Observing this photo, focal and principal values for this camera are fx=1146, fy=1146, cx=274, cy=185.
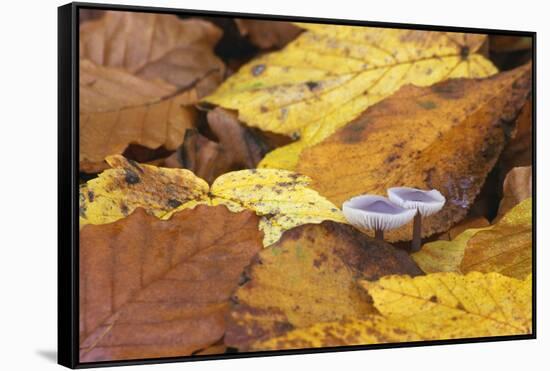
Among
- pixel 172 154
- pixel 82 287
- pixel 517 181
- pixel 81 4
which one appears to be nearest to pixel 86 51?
pixel 81 4

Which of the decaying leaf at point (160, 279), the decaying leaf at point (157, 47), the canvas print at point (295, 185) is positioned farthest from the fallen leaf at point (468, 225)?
the decaying leaf at point (157, 47)

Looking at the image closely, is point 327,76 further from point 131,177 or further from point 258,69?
point 131,177

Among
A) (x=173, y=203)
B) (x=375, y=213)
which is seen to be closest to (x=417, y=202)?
(x=375, y=213)

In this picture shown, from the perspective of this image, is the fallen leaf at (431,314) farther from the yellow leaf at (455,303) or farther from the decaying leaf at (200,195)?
the decaying leaf at (200,195)

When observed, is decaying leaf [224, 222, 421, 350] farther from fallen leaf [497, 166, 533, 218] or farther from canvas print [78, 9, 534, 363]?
fallen leaf [497, 166, 533, 218]

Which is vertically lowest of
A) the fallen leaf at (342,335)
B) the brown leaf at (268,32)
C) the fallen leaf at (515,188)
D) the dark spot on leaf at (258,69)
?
the fallen leaf at (342,335)

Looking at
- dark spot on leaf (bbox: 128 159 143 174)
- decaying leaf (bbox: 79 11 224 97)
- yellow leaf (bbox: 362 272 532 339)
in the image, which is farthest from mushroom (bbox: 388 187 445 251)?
dark spot on leaf (bbox: 128 159 143 174)

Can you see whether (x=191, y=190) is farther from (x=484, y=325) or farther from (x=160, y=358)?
(x=484, y=325)

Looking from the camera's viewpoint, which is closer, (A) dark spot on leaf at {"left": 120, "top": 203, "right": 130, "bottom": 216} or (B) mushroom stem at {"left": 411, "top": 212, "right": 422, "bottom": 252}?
(A) dark spot on leaf at {"left": 120, "top": 203, "right": 130, "bottom": 216}
